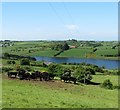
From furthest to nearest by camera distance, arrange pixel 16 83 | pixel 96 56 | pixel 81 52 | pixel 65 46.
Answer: pixel 65 46 → pixel 81 52 → pixel 96 56 → pixel 16 83

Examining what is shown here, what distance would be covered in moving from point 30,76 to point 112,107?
14.9 m

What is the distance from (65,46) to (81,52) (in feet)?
52.1

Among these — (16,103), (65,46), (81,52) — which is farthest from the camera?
(65,46)

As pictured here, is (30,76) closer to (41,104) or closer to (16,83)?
(16,83)

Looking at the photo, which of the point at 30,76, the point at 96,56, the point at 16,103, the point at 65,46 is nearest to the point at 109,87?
the point at 30,76

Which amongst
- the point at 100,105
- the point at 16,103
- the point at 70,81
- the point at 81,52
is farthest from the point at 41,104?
the point at 81,52

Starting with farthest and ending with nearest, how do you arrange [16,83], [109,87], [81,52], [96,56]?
[81,52] < [96,56] < [109,87] < [16,83]

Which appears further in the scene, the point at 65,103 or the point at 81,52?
the point at 81,52

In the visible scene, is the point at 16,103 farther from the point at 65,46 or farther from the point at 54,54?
the point at 65,46

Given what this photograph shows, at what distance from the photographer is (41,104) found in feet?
65.1

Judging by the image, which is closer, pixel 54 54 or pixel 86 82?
pixel 86 82

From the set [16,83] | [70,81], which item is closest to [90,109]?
[16,83]

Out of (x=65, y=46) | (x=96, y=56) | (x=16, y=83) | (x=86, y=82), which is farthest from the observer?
(x=65, y=46)

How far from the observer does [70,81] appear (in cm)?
3922
